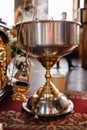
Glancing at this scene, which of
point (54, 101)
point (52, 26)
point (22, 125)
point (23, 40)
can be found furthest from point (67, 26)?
point (22, 125)

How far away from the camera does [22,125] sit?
0.90m

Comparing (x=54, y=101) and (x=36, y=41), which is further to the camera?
(x=54, y=101)

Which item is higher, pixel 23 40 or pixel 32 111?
pixel 23 40

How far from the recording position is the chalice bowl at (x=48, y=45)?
0.83 m

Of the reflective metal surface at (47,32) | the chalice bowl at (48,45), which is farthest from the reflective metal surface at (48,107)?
the reflective metal surface at (47,32)

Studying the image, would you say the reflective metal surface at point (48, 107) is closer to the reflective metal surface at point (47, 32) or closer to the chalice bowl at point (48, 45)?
the chalice bowl at point (48, 45)

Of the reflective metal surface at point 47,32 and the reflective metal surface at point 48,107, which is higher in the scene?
the reflective metal surface at point 47,32

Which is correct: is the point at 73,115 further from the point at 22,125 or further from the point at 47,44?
the point at 47,44

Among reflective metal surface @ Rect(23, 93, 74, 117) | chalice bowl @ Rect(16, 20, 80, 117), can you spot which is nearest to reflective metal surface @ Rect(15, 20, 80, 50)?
chalice bowl @ Rect(16, 20, 80, 117)

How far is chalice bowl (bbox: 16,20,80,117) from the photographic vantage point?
83 centimetres

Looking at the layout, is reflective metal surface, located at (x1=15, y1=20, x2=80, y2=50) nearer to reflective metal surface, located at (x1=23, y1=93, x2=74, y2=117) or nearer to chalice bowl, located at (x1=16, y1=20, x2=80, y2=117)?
chalice bowl, located at (x1=16, y1=20, x2=80, y2=117)

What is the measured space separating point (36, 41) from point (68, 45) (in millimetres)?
122

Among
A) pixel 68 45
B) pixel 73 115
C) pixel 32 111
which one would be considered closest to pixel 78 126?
pixel 73 115

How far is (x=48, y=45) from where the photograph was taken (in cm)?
84
